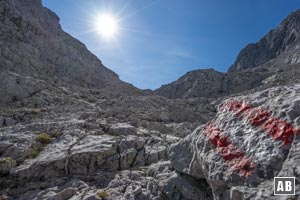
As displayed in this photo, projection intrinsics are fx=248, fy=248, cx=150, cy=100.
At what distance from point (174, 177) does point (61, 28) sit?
323 feet

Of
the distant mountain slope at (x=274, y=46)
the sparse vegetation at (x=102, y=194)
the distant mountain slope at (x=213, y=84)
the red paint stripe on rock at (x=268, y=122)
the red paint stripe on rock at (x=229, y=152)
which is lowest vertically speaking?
the sparse vegetation at (x=102, y=194)

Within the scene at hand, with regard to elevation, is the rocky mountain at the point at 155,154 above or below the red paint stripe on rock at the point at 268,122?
below

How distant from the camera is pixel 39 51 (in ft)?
231

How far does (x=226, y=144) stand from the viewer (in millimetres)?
8766

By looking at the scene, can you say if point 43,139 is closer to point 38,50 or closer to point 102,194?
point 102,194

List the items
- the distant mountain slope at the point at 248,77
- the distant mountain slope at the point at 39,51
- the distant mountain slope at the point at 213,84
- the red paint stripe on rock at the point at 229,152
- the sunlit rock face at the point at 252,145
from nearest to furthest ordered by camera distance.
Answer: the sunlit rock face at the point at 252,145
the red paint stripe on rock at the point at 229,152
the distant mountain slope at the point at 39,51
the distant mountain slope at the point at 248,77
the distant mountain slope at the point at 213,84

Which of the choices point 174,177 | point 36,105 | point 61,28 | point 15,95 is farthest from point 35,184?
point 61,28

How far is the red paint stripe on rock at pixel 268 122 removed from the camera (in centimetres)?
734

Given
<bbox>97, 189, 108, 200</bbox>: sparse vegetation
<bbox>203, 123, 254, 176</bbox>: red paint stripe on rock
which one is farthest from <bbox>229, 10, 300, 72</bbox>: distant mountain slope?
<bbox>97, 189, 108, 200</bbox>: sparse vegetation

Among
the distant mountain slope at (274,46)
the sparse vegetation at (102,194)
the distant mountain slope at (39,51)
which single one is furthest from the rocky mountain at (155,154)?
the distant mountain slope at (274,46)

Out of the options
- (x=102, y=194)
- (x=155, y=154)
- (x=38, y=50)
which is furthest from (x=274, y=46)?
(x=102, y=194)

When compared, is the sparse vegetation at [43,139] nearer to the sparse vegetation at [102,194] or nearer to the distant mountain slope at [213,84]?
the sparse vegetation at [102,194]

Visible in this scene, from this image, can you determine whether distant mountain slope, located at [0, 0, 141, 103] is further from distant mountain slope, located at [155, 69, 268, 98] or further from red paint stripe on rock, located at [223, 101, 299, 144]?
red paint stripe on rock, located at [223, 101, 299, 144]

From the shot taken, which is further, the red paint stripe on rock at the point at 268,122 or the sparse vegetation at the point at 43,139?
the sparse vegetation at the point at 43,139
